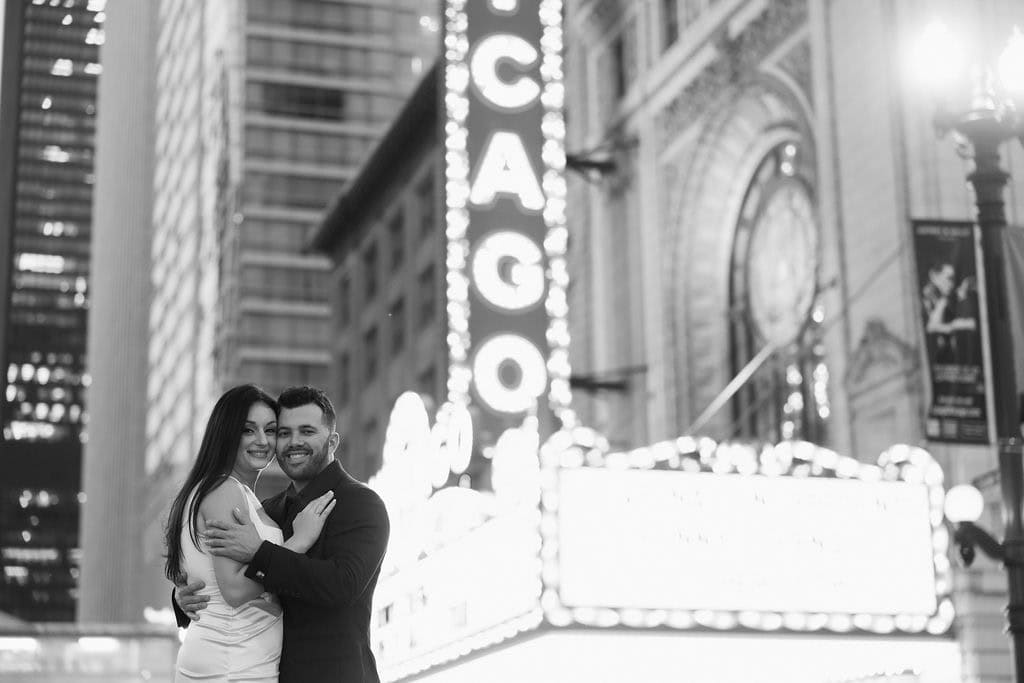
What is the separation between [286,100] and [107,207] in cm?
1337

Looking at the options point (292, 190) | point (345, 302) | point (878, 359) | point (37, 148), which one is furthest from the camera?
point (292, 190)

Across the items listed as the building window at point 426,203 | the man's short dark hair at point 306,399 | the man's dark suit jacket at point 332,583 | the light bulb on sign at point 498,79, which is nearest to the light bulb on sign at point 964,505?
the man's dark suit jacket at point 332,583

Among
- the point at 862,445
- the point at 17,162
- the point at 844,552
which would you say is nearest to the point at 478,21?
the point at 862,445

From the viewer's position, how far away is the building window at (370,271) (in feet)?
215

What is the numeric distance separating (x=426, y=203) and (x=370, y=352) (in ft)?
31.8

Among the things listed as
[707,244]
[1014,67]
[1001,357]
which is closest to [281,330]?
[707,244]

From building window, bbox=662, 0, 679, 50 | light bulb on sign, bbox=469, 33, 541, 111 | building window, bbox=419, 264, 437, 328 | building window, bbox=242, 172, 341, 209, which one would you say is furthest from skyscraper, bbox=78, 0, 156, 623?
light bulb on sign, bbox=469, 33, 541, 111

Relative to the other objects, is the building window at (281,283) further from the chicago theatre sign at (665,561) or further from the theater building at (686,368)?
the chicago theatre sign at (665,561)

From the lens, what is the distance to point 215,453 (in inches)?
227

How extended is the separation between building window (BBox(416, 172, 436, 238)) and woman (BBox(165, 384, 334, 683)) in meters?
50.9

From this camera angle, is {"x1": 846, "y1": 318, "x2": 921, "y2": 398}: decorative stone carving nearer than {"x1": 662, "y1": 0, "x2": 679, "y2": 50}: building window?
Yes

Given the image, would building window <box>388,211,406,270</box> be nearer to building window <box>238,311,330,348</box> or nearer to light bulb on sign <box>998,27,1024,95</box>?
building window <box>238,311,330,348</box>

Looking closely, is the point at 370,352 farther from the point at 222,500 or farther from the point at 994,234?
the point at 222,500

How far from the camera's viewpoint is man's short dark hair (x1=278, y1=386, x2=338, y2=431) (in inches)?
234
